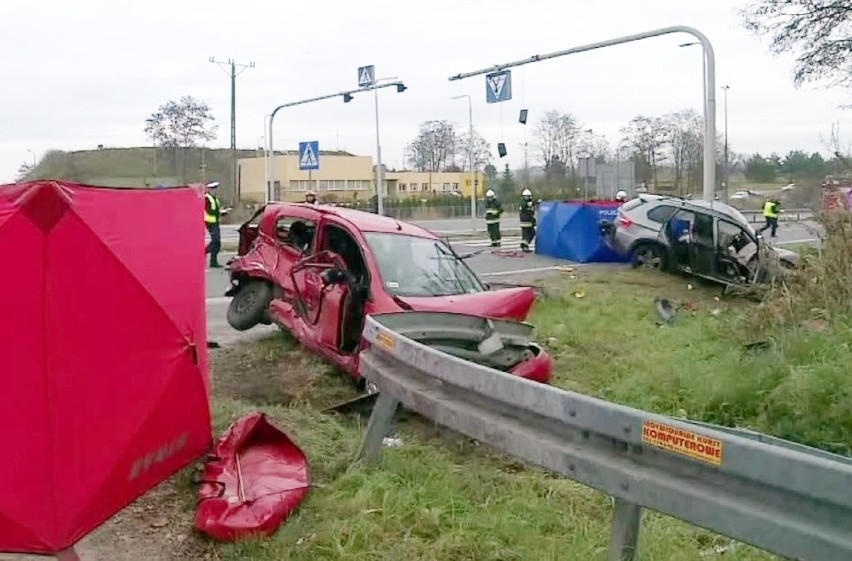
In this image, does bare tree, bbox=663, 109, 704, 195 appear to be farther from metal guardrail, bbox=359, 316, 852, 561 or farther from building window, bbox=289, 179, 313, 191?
metal guardrail, bbox=359, 316, 852, 561

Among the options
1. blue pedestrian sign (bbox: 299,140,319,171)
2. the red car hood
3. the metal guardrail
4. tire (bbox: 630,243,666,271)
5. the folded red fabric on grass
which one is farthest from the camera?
blue pedestrian sign (bbox: 299,140,319,171)

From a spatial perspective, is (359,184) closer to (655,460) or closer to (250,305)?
(250,305)

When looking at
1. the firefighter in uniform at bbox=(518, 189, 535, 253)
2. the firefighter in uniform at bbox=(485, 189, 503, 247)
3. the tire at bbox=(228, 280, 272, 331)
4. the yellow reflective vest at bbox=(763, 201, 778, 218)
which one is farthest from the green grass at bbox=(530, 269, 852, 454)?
the yellow reflective vest at bbox=(763, 201, 778, 218)

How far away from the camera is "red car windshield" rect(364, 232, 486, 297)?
8.23 metres

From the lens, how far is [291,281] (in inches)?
365

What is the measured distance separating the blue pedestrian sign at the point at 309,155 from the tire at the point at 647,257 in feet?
44.2

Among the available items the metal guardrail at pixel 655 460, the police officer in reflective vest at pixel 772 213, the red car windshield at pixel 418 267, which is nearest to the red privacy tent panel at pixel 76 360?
the metal guardrail at pixel 655 460

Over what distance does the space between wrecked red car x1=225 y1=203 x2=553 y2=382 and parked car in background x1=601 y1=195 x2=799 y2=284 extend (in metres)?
6.95

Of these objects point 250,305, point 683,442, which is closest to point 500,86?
point 250,305

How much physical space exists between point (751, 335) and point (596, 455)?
5266 millimetres

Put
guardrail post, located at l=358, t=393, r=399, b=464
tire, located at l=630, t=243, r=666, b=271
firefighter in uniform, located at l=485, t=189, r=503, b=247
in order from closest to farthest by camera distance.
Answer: guardrail post, located at l=358, t=393, r=399, b=464
tire, located at l=630, t=243, r=666, b=271
firefighter in uniform, located at l=485, t=189, r=503, b=247

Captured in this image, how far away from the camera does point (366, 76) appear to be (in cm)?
2911

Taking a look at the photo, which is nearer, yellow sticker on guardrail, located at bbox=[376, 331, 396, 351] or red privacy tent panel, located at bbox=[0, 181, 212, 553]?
red privacy tent panel, located at bbox=[0, 181, 212, 553]

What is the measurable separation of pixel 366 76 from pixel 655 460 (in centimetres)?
2696
